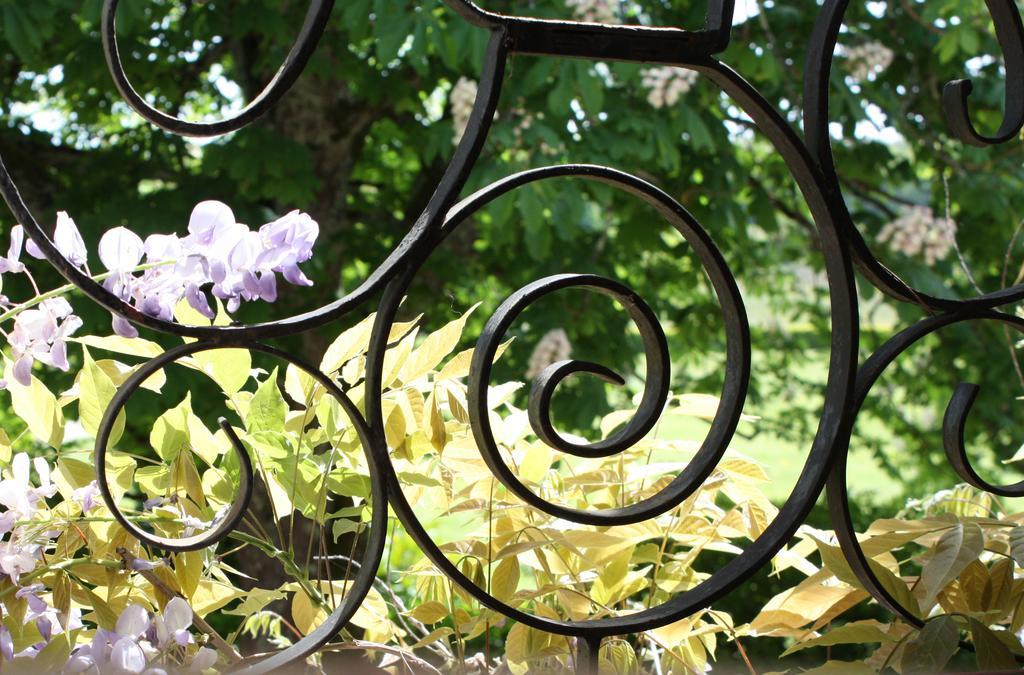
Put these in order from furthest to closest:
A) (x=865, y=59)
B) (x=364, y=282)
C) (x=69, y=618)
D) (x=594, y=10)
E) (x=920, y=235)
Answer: (x=920, y=235)
(x=865, y=59)
(x=594, y=10)
(x=69, y=618)
(x=364, y=282)

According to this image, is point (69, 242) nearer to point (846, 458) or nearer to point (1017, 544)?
point (846, 458)

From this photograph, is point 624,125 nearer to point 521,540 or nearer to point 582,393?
point 582,393

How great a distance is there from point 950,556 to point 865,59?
2.46 metres

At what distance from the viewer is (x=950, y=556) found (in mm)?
647

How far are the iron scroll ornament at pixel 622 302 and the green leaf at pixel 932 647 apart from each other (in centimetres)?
2

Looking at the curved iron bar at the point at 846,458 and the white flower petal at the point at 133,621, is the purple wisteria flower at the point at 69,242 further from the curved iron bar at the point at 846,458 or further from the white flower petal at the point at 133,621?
the curved iron bar at the point at 846,458

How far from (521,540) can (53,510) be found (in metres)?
0.32

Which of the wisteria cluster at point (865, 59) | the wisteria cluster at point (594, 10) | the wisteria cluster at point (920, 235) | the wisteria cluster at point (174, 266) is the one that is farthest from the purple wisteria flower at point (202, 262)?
the wisteria cluster at point (920, 235)

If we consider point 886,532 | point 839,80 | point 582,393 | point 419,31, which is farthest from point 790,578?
point 886,532

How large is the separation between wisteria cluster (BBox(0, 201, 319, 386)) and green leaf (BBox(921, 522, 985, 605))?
16.8 inches

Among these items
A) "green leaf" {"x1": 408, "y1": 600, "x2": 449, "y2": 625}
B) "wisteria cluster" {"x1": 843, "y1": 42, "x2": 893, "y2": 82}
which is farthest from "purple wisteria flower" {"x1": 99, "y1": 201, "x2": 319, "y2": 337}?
"wisteria cluster" {"x1": 843, "y1": 42, "x2": 893, "y2": 82}

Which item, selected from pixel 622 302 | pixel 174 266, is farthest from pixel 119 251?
pixel 622 302

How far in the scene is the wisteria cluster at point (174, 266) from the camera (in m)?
0.55

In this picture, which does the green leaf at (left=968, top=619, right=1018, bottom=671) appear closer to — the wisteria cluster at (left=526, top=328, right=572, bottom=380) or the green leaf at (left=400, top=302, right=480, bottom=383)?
the green leaf at (left=400, top=302, right=480, bottom=383)
